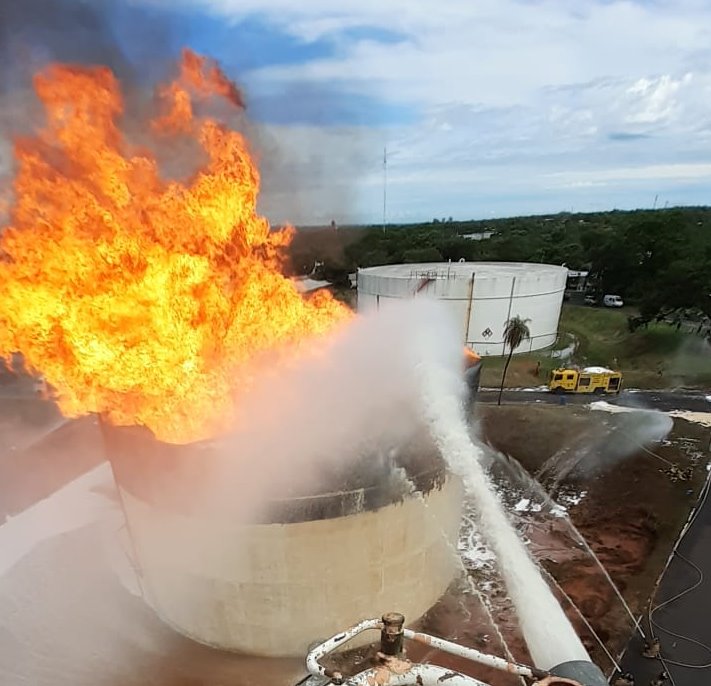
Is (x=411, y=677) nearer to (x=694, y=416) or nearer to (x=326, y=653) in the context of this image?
(x=326, y=653)

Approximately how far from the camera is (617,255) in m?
61.3

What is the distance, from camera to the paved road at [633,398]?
33.2m

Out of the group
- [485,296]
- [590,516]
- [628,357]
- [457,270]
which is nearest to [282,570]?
[590,516]

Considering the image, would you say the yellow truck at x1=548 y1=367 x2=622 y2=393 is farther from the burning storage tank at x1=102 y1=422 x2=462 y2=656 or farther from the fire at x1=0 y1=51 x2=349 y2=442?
the fire at x1=0 y1=51 x2=349 y2=442

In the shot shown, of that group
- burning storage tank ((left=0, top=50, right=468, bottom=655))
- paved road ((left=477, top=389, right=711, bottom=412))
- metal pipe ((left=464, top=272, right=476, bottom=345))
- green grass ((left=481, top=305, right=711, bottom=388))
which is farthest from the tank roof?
burning storage tank ((left=0, top=50, right=468, bottom=655))

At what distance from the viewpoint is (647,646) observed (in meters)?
14.8

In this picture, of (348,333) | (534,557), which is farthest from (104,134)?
(534,557)

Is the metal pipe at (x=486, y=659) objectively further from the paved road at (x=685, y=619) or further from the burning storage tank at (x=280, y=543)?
the paved road at (x=685, y=619)

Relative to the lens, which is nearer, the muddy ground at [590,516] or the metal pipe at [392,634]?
the metal pipe at [392,634]

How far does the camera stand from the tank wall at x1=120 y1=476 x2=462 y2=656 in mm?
13594

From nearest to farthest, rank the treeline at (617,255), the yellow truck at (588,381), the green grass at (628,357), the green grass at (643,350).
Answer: the yellow truck at (588,381), the green grass at (643,350), the green grass at (628,357), the treeline at (617,255)

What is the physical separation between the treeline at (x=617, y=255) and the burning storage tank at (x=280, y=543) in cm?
1192

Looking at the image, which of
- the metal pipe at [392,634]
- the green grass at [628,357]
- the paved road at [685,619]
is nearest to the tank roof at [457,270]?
the green grass at [628,357]

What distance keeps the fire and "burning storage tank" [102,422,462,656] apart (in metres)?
1.37
